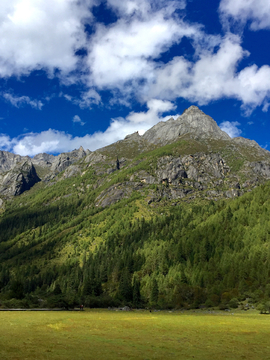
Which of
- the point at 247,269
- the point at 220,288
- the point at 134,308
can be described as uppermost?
the point at 247,269

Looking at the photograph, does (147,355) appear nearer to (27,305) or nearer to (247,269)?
(27,305)

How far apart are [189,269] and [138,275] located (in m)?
39.0

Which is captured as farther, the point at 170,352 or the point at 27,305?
the point at 27,305

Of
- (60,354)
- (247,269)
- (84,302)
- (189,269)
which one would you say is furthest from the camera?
(189,269)

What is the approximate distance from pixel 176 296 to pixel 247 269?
5155cm

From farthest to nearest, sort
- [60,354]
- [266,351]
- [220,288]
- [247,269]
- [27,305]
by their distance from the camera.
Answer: [247,269], [220,288], [27,305], [266,351], [60,354]

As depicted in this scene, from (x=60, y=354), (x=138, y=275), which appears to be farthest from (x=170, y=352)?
(x=138, y=275)

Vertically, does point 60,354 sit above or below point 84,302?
above

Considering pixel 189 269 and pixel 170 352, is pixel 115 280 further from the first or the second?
pixel 170 352

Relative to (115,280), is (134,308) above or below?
below

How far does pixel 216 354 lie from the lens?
2670 cm

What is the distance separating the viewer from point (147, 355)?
24906mm

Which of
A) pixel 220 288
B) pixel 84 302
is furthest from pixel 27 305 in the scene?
pixel 220 288

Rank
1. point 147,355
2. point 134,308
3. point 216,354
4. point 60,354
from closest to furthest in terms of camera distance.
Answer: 1. point 60,354
2. point 147,355
3. point 216,354
4. point 134,308
